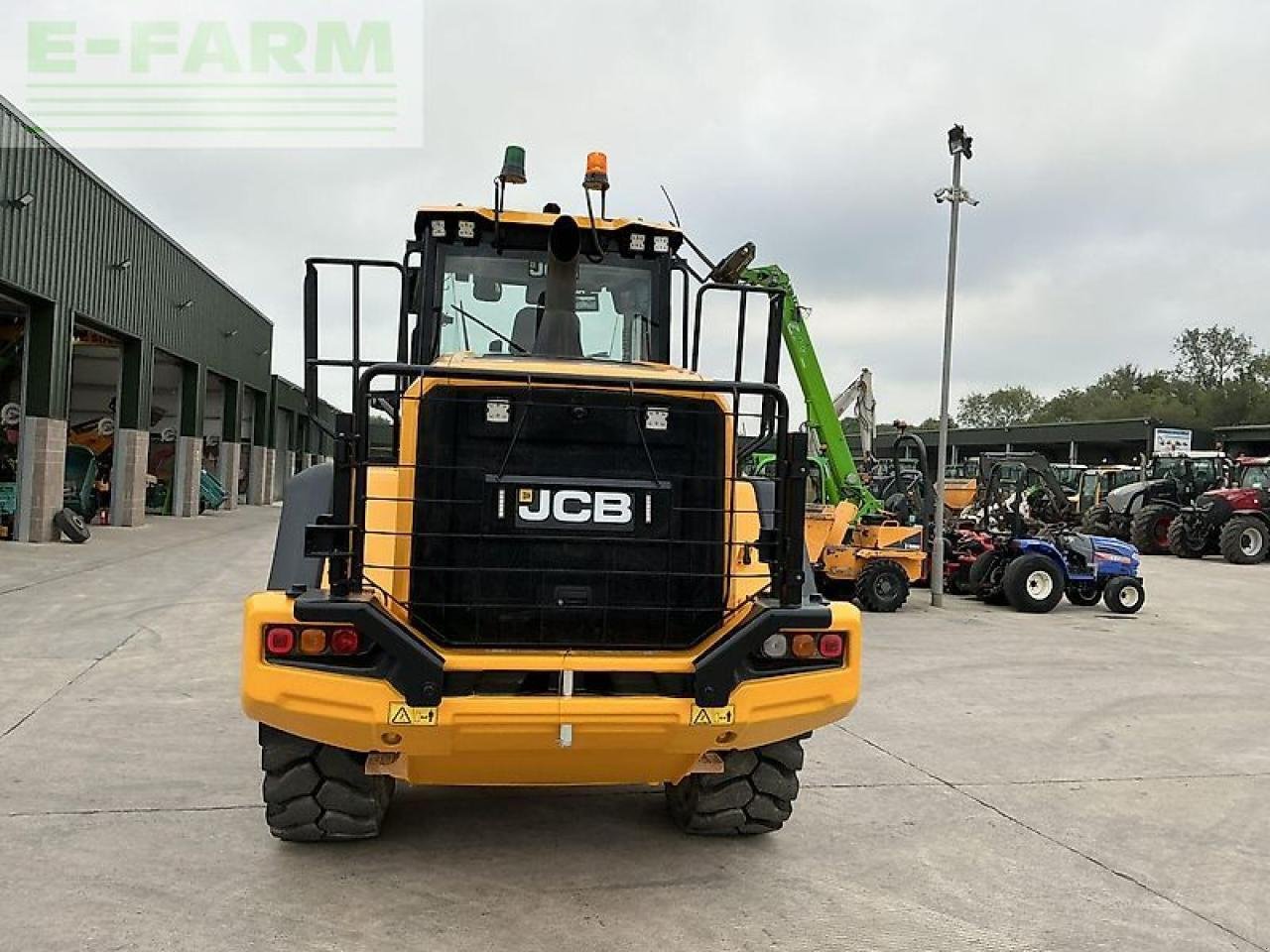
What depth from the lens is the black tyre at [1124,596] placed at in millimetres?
14492

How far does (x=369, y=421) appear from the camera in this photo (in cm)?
393

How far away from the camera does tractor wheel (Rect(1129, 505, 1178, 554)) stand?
2630 cm

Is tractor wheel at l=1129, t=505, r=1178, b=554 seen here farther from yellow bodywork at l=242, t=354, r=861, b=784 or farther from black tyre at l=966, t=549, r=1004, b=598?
yellow bodywork at l=242, t=354, r=861, b=784

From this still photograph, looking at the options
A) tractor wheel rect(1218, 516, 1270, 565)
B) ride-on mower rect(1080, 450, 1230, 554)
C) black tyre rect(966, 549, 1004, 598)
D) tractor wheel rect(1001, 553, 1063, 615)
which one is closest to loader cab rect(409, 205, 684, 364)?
tractor wheel rect(1001, 553, 1063, 615)

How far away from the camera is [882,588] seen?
44.5 ft

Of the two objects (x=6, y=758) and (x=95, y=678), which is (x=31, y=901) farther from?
(x=95, y=678)

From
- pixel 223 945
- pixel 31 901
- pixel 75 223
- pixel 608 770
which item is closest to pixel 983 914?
pixel 608 770

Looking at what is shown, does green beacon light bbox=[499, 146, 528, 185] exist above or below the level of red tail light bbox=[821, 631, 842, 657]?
above

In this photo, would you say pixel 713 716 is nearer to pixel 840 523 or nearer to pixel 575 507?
pixel 575 507

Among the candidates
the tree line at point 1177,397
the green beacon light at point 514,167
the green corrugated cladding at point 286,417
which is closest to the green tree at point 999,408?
the tree line at point 1177,397

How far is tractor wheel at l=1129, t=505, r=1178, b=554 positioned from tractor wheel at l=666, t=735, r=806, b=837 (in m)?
24.5

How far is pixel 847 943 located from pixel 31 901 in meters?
2.81

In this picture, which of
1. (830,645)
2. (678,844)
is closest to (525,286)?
(830,645)

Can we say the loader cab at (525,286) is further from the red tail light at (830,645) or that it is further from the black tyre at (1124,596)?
the black tyre at (1124,596)
